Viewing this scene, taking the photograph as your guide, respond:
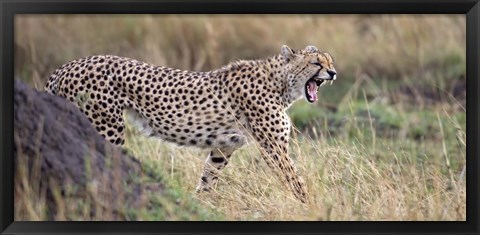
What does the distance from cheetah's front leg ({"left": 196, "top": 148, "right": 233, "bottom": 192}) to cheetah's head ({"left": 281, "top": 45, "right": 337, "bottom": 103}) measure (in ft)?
2.10

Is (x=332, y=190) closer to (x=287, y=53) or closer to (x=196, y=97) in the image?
(x=287, y=53)

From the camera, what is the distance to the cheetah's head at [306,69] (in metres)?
8.08

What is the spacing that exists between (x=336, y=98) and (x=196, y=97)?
412 cm

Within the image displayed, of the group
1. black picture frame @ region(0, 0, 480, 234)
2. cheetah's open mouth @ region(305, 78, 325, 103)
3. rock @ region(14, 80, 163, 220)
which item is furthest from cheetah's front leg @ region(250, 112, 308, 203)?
rock @ region(14, 80, 163, 220)

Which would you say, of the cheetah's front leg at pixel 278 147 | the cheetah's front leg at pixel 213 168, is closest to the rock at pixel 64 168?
the cheetah's front leg at pixel 213 168

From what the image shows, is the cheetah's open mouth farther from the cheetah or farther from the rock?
the rock

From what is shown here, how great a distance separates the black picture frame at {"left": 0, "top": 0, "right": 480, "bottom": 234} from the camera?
6824 mm

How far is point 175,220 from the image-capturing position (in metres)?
6.89

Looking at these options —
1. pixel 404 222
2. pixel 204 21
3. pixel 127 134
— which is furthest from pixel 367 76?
pixel 404 222

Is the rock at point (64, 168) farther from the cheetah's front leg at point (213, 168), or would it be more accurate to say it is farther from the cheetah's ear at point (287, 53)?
the cheetah's ear at point (287, 53)

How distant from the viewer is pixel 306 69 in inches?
320
